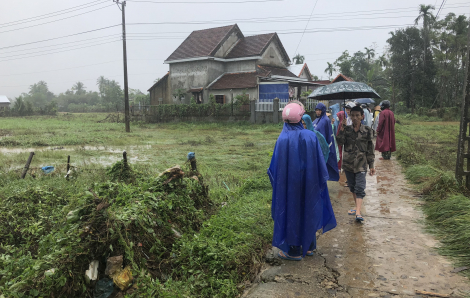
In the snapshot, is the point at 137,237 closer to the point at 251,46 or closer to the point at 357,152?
the point at 357,152

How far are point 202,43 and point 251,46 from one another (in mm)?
4645

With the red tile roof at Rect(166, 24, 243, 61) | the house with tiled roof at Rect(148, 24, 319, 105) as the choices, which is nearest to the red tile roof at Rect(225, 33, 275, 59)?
the house with tiled roof at Rect(148, 24, 319, 105)

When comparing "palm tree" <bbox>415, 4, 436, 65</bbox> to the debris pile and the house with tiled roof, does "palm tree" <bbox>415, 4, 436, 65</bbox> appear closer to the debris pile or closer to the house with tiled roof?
the house with tiled roof

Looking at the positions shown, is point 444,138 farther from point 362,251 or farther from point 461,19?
point 461,19

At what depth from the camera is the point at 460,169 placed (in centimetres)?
561

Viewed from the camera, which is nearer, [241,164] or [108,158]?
[241,164]

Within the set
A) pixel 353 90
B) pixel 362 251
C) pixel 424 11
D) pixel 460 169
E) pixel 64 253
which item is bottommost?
pixel 362 251

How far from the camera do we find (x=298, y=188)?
371 centimetres

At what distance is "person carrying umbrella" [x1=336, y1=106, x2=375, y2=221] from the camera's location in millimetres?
5000

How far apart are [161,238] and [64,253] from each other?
1.16m

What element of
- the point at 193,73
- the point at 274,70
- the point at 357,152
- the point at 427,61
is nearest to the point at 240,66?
the point at 274,70

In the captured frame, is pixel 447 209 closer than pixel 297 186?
No

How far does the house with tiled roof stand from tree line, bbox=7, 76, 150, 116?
16.0 metres

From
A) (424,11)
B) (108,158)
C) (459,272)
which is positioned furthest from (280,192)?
(424,11)
